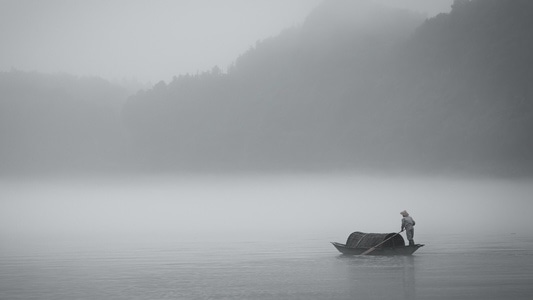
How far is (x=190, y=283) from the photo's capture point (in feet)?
121

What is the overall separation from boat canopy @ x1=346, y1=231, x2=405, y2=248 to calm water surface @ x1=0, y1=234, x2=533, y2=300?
1.07 meters

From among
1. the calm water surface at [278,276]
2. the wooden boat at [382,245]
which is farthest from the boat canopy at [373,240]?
the calm water surface at [278,276]

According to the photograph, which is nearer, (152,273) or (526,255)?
(152,273)

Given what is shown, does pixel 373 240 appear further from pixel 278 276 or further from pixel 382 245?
pixel 278 276

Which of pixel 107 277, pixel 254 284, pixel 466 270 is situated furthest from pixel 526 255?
pixel 107 277

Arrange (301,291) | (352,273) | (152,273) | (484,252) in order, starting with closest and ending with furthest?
(301,291), (352,273), (152,273), (484,252)

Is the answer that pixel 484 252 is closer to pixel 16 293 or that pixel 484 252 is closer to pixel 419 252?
pixel 419 252

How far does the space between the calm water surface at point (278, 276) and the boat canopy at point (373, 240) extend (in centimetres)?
107

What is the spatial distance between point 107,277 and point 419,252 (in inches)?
1032

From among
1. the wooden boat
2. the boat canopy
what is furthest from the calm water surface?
the boat canopy

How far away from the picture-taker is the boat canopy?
49431 mm

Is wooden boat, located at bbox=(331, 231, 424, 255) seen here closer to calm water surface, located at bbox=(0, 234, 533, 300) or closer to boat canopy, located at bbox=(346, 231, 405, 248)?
boat canopy, located at bbox=(346, 231, 405, 248)

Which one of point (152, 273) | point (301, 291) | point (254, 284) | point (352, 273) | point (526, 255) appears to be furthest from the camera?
point (526, 255)

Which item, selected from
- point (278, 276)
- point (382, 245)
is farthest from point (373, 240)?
point (278, 276)
